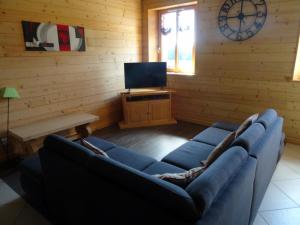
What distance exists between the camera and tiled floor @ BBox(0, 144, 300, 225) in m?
2.00

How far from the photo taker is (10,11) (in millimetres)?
2832

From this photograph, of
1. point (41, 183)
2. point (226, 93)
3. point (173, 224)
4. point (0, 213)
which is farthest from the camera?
point (226, 93)

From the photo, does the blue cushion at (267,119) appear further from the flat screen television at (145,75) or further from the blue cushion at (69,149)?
the flat screen television at (145,75)

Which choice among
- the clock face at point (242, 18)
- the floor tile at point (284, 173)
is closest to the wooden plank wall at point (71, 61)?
the clock face at point (242, 18)

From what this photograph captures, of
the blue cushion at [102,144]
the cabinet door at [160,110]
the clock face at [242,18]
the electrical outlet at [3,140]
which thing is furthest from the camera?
the cabinet door at [160,110]

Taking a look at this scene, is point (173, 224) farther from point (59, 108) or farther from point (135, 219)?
point (59, 108)

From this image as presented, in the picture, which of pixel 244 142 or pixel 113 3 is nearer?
pixel 244 142

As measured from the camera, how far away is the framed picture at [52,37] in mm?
3047

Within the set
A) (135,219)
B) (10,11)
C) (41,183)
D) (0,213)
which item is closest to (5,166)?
(0,213)

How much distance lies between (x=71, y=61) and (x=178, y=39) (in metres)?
2.29

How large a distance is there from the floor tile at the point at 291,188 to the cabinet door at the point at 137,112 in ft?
8.39

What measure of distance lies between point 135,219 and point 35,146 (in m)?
2.42

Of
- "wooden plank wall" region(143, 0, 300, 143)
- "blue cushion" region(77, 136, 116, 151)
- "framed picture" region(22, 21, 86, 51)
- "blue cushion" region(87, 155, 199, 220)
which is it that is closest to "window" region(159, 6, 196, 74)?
"wooden plank wall" region(143, 0, 300, 143)

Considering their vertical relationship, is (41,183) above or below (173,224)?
below
